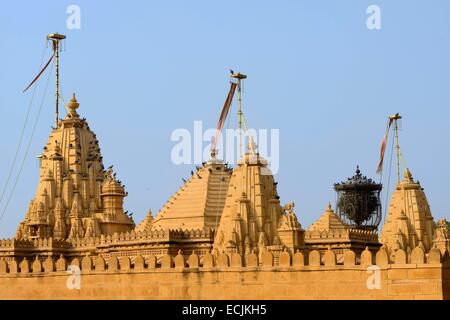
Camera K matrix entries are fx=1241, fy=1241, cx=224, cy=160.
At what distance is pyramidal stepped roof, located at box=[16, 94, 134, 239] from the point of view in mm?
75688

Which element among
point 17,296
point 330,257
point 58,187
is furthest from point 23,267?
point 58,187

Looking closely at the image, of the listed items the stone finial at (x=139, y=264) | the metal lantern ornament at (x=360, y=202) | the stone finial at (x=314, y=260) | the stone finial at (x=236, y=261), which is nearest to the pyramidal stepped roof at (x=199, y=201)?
the stone finial at (x=139, y=264)

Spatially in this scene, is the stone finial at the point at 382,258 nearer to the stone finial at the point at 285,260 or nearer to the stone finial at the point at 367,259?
the stone finial at the point at 367,259

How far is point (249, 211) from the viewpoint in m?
59.2

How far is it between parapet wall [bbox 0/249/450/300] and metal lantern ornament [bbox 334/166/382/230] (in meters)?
69.7

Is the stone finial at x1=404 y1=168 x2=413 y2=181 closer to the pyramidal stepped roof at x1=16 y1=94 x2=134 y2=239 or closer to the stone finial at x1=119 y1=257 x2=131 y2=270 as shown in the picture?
the pyramidal stepped roof at x1=16 y1=94 x2=134 y2=239

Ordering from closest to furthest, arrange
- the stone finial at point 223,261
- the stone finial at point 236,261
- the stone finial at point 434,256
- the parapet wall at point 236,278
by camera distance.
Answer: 1. the stone finial at point 434,256
2. the parapet wall at point 236,278
3. the stone finial at point 236,261
4. the stone finial at point 223,261

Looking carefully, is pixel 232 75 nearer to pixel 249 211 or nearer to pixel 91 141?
pixel 249 211

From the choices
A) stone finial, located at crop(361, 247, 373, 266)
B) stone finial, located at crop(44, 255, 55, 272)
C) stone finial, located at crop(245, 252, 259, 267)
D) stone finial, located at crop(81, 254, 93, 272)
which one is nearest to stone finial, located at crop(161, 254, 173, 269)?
stone finial, located at crop(245, 252, 259, 267)

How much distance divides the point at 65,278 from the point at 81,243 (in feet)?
65.2

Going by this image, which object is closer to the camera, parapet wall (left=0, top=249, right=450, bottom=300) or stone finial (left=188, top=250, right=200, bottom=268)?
parapet wall (left=0, top=249, right=450, bottom=300)

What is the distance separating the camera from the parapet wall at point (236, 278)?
4281 centimetres

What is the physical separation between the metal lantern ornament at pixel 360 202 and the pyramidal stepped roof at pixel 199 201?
52329 millimetres

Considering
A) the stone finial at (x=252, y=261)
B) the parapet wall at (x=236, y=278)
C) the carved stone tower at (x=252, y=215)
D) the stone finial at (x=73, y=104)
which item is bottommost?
the parapet wall at (x=236, y=278)
